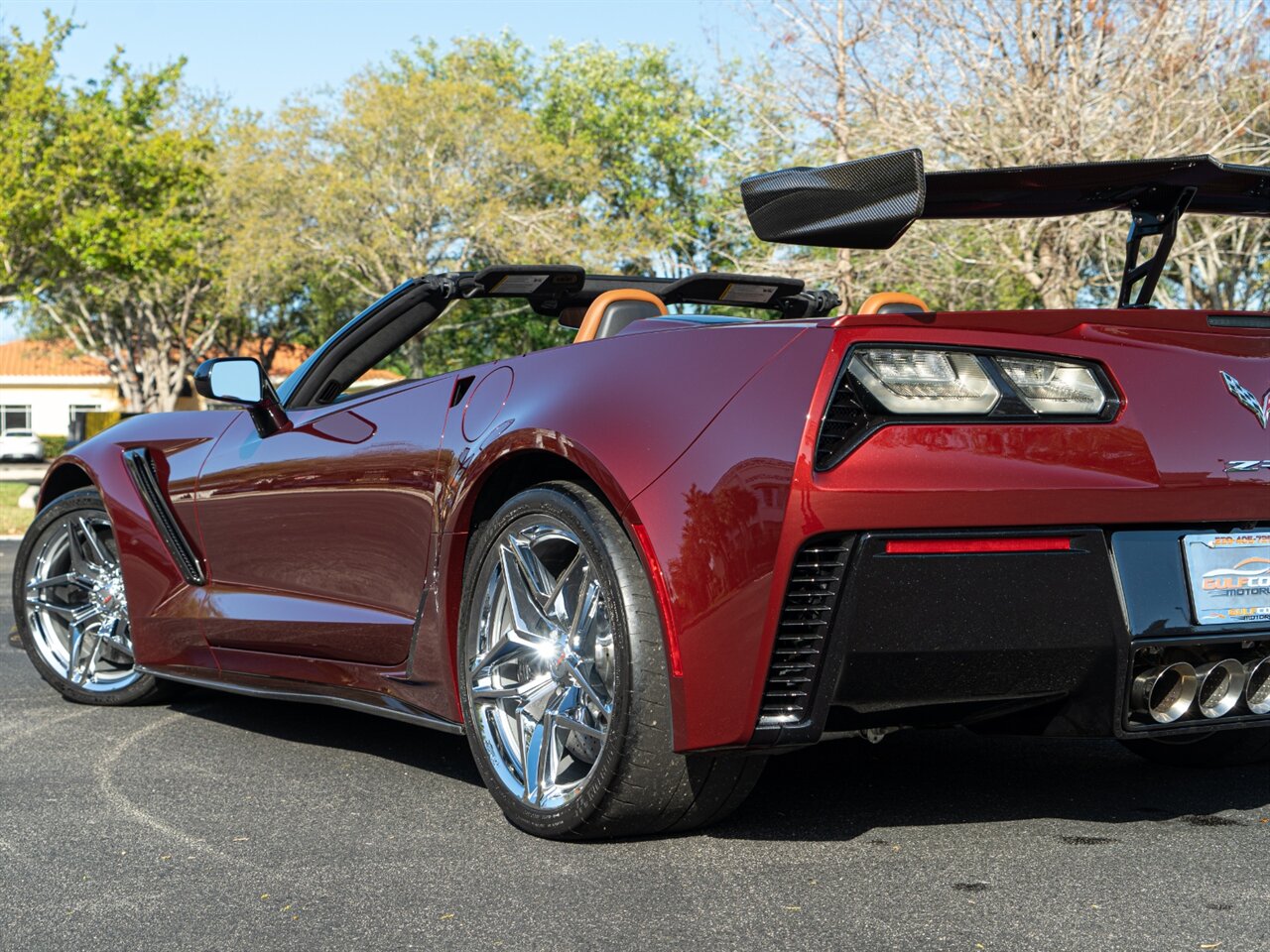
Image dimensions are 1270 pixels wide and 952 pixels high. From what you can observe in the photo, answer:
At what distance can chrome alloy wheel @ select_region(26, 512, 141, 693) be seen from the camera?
5270 millimetres

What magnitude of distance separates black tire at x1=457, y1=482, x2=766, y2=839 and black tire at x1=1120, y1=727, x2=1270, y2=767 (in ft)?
4.84

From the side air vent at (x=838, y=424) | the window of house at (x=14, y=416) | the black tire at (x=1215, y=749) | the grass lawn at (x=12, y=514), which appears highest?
the side air vent at (x=838, y=424)

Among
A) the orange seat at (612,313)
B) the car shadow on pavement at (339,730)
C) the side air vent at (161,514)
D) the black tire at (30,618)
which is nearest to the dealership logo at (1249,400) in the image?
the orange seat at (612,313)

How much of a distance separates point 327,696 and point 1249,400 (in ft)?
8.00

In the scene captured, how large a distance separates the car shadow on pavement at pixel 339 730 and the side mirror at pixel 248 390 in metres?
0.98

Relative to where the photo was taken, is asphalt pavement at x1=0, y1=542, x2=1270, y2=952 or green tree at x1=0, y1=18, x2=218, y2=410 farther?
green tree at x1=0, y1=18, x2=218, y2=410

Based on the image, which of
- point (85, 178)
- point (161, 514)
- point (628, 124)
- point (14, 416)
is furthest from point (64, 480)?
point (14, 416)

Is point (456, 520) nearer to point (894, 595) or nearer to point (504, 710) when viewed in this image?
point (504, 710)

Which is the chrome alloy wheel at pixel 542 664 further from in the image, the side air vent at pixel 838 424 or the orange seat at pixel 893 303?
the orange seat at pixel 893 303

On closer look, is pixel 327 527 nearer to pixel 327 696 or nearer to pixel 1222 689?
pixel 327 696

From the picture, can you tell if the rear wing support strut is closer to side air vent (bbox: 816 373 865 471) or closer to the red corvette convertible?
the red corvette convertible

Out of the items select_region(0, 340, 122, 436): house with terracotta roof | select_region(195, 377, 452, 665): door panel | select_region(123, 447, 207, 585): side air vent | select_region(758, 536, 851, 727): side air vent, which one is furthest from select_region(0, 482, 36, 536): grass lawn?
select_region(0, 340, 122, 436): house with terracotta roof

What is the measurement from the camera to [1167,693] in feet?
10.1

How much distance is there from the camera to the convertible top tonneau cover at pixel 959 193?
2904 mm
